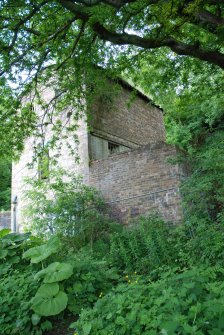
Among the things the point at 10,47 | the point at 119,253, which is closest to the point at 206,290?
the point at 119,253

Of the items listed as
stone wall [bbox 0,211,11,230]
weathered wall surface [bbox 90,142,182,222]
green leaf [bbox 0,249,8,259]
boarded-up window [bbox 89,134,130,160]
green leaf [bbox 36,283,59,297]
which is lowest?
green leaf [bbox 36,283,59,297]

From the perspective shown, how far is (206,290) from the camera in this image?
3.72m

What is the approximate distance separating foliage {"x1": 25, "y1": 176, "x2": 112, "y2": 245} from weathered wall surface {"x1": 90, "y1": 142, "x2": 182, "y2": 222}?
60 cm

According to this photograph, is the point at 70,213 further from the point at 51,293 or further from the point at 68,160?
the point at 51,293

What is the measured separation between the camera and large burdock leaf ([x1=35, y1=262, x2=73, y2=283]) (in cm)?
506

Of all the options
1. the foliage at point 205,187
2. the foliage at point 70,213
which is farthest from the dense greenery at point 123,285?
the foliage at point 205,187

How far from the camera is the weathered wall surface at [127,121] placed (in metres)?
12.9

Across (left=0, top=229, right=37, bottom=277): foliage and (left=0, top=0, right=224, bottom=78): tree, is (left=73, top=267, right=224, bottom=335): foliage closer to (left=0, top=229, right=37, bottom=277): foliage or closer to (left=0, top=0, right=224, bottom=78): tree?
(left=0, top=229, right=37, bottom=277): foliage

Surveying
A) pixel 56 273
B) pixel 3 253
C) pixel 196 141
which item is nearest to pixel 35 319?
pixel 56 273

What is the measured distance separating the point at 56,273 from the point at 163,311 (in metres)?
2.39

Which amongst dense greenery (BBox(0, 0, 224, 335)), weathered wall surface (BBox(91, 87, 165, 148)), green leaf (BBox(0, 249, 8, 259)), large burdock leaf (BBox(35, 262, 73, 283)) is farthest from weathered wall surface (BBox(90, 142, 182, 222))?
large burdock leaf (BBox(35, 262, 73, 283))

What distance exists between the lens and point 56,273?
5168 millimetres

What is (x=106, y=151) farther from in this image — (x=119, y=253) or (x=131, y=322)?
(x=131, y=322)

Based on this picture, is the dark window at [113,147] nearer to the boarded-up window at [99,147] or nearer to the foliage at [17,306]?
the boarded-up window at [99,147]
